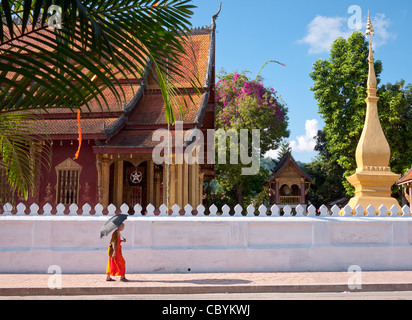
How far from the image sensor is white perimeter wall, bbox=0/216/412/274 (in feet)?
30.9

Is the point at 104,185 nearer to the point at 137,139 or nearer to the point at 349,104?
the point at 137,139

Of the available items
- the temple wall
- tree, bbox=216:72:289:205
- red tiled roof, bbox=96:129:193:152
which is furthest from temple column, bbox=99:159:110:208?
tree, bbox=216:72:289:205

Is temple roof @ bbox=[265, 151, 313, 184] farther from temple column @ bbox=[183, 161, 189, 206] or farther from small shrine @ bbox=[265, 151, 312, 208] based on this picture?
temple column @ bbox=[183, 161, 189, 206]

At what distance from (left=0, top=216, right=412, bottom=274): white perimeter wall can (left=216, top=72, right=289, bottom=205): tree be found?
21.3m

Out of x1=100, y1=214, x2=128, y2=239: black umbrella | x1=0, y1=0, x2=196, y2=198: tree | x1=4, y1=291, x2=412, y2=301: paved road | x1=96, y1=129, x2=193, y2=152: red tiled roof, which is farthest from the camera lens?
x1=96, y1=129, x2=193, y2=152: red tiled roof

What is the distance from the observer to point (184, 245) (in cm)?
949

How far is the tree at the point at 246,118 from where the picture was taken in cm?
3184

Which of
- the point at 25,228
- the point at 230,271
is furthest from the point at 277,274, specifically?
the point at 25,228

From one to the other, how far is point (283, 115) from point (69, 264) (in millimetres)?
28786

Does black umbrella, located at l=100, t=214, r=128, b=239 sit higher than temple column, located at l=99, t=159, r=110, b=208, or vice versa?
temple column, located at l=99, t=159, r=110, b=208

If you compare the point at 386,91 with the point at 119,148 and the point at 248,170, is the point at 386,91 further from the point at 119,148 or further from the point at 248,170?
the point at 119,148

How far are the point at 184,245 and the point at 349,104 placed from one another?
22.2 m

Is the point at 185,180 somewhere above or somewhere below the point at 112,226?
above

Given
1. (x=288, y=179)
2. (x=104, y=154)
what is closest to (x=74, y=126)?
(x=104, y=154)
